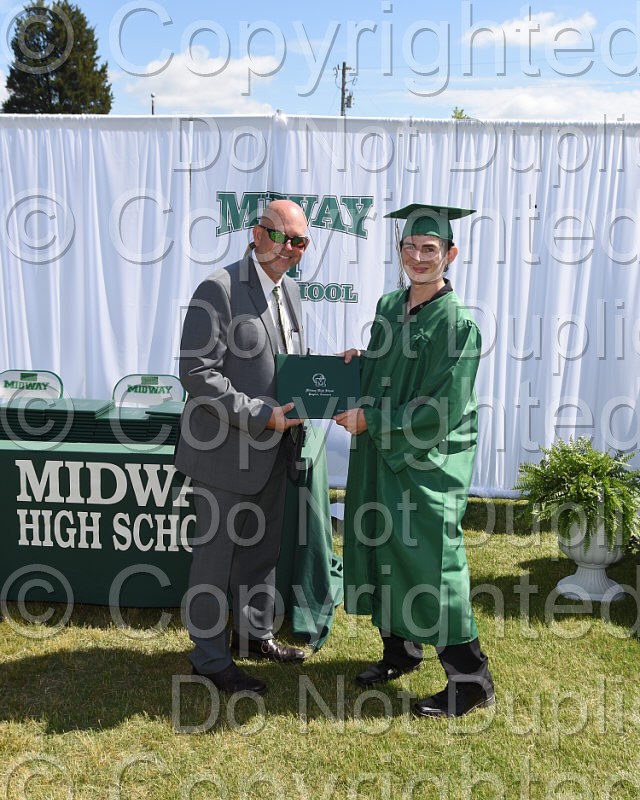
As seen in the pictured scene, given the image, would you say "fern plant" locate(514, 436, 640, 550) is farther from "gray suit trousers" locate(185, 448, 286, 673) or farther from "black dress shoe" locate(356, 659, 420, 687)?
"gray suit trousers" locate(185, 448, 286, 673)

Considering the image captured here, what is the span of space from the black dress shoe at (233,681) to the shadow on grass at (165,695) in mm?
32

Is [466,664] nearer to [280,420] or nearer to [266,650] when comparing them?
[266,650]

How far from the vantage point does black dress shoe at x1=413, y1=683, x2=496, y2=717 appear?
10.8ft

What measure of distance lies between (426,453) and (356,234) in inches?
141

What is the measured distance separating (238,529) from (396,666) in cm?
95

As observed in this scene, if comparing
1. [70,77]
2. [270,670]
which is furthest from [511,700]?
[70,77]

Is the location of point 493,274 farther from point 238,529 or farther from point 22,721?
point 22,721

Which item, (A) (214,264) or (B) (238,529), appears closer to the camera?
(B) (238,529)

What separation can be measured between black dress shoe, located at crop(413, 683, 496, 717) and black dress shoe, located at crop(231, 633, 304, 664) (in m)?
0.68

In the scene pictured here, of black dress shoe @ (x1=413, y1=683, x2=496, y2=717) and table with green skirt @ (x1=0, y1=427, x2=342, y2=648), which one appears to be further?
table with green skirt @ (x1=0, y1=427, x2=342, y2=648)

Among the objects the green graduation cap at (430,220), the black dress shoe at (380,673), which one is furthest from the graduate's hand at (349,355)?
the black dress shoe at (380,673)

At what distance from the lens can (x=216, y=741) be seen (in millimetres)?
3129

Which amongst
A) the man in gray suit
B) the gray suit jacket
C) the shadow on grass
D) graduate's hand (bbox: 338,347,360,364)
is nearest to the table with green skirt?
the shadow on grass

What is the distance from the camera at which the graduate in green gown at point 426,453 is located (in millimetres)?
3133
